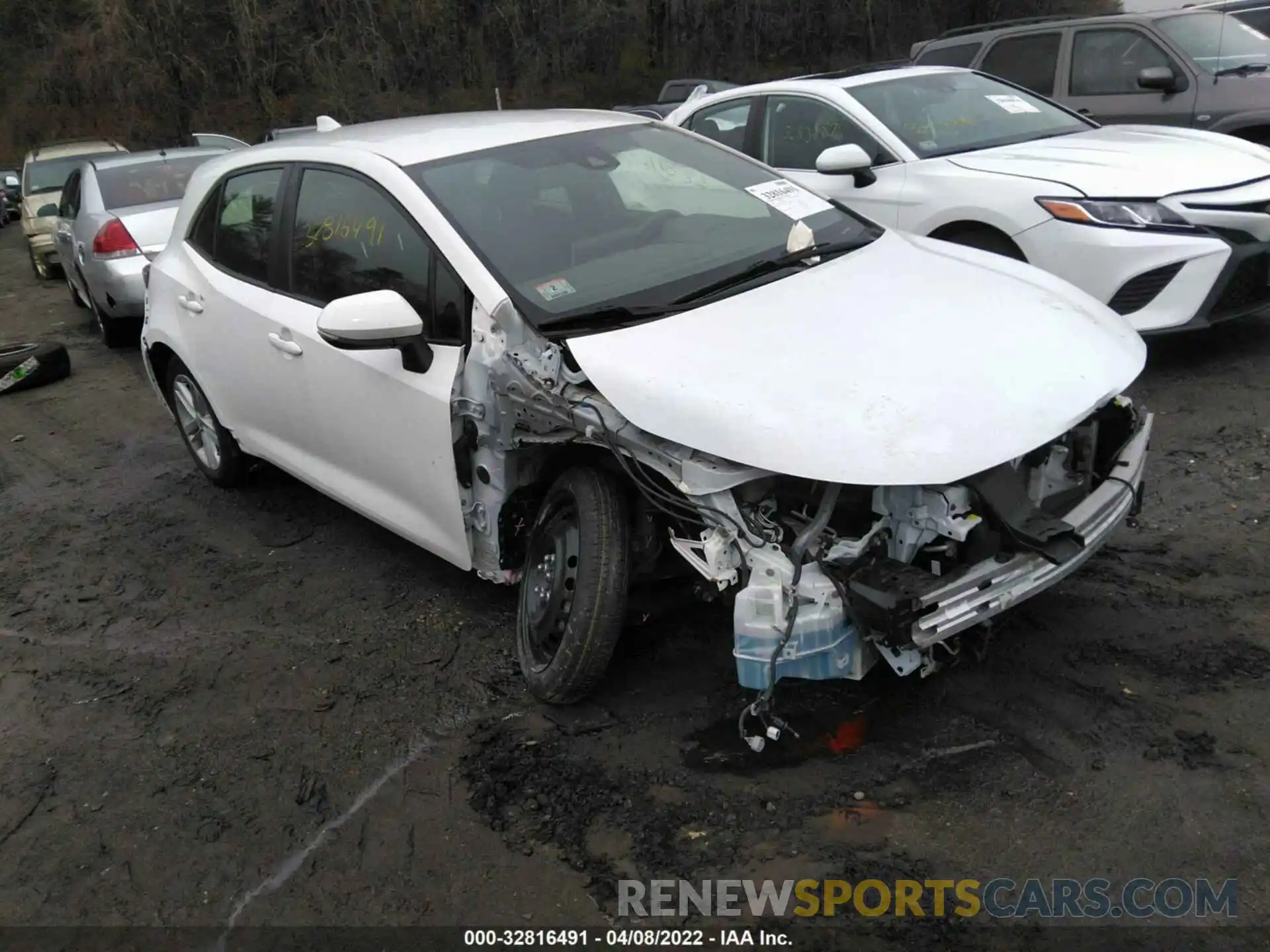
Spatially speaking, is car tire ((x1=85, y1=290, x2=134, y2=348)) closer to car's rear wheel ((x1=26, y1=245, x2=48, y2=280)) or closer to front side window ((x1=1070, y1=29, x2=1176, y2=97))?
car's rear wheel ((x1=26, y1=245, x2=48, y2=280))

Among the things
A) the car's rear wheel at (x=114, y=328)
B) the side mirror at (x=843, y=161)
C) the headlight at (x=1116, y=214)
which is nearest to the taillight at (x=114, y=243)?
the car's rear wheel at (x=114, y=328)

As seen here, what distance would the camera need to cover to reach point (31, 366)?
825cm

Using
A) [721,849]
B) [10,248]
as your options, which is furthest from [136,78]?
[721,849]

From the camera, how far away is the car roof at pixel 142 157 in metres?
9.70

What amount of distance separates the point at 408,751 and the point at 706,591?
1083 mm

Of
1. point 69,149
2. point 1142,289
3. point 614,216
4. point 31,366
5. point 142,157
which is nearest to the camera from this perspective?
point 614,216

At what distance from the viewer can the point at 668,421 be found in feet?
9.55

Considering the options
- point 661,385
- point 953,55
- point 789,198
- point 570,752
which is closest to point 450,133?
point 789,198

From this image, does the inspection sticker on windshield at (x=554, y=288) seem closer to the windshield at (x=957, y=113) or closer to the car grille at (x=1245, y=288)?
the windshield at (x=957, y=113)

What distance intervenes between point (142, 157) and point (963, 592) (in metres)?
9.47

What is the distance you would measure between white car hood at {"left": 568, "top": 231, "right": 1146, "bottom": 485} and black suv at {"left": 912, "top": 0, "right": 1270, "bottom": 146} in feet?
16.2

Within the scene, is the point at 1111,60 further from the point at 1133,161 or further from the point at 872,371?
the point at 872,371

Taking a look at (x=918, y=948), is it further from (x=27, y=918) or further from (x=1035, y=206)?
(x=1035, y=206)

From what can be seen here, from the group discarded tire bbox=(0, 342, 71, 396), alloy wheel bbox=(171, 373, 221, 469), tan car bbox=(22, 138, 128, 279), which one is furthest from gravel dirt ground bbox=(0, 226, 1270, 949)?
tan car bbox=(22, 138, 128, 279)
